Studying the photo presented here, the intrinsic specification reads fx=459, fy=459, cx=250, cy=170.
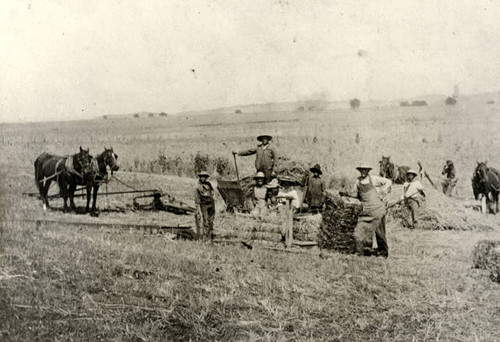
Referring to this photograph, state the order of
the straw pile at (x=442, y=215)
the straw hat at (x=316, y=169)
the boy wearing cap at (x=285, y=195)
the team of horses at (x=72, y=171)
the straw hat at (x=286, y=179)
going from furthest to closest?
the team of horses at (x=72, y=171) → the straw hat at (x=316, y=169) → the straw hat at (x=286, y=179) → the boy wearing cap at (x=285, y=195) → the straw pile at (x=442, y=215)

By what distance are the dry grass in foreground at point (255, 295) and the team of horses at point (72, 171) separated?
1.96m

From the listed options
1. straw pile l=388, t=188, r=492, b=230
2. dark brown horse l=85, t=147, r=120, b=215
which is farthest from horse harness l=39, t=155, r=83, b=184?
straw pile l=388, t=188, r=492, b=230

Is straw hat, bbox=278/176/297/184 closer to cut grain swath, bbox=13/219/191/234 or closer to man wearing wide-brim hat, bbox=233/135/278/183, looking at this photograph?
man wearing wide-brim hat, bbox=233/135/278/183

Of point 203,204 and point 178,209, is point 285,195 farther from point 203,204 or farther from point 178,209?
point 178,209

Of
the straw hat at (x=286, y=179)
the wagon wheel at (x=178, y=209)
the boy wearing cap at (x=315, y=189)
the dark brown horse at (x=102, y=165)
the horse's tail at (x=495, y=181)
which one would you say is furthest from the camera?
the wagon wheel at (x=178, y=209)

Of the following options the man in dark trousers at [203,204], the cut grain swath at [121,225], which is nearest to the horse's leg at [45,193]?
the cut grain swath at [121,225]

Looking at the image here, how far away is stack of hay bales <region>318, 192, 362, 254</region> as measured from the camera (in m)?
6.68

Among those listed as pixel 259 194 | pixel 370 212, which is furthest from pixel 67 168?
pixel 370 212

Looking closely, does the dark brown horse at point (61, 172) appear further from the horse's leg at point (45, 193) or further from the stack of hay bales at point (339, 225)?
the stack of hay bales at point (339, 225)

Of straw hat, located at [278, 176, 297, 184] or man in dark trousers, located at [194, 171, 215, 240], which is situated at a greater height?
straw hat, located at [278, 176, 297, 184]

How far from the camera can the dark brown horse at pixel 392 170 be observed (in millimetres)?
7076

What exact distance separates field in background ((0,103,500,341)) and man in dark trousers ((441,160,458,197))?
13 cm

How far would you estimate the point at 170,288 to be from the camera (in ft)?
20.1

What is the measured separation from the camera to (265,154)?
7.62 m
